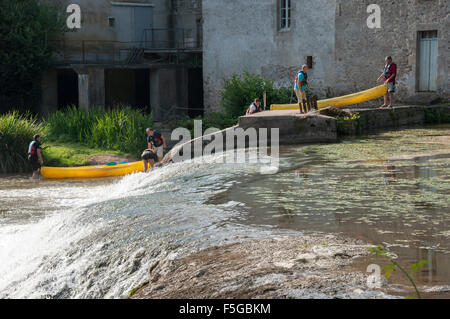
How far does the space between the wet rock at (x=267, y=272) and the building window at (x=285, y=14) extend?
1796 centimetres

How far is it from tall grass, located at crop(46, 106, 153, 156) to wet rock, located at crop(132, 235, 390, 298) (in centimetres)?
1371

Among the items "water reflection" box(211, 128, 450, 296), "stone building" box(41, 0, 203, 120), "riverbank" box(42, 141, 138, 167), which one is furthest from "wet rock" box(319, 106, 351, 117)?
"stone building" box(41, 0, 203, 120)

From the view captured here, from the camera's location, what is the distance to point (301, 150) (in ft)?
43.6

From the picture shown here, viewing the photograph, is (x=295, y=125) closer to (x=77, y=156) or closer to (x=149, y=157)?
(x=149, y=157)

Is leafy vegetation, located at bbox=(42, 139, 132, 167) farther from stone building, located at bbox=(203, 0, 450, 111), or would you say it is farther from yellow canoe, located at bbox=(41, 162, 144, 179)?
stone building, located at bbox=(203, 0, 450, 111)

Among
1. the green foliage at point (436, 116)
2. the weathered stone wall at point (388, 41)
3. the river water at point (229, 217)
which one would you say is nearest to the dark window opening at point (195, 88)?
the weathered stone wall at point (388, 41)

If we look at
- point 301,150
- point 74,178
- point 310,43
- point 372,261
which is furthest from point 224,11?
point 372,261

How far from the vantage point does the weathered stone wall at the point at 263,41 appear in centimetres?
2252

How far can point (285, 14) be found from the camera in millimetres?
23719

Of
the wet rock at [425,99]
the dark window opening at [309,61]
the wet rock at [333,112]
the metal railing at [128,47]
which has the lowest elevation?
the wet rock at [333,112]

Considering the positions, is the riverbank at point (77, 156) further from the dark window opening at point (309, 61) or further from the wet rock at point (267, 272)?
the wet rock at point (267, 272)

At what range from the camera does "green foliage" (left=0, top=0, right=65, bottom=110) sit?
80.9 feet

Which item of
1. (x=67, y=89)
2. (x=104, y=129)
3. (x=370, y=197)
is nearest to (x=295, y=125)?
(x=370, y=197)

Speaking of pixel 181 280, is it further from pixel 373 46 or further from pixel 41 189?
pixel 373 46
